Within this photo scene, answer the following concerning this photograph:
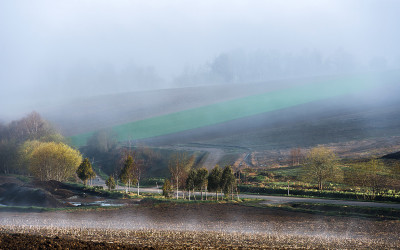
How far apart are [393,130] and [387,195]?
9864 centimetres

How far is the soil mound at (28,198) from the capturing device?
4084cm

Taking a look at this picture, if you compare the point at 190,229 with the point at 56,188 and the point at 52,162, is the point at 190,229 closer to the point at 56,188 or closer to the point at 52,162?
the point at 56,188

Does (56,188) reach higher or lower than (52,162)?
lower

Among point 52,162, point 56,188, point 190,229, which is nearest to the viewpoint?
point 190,229

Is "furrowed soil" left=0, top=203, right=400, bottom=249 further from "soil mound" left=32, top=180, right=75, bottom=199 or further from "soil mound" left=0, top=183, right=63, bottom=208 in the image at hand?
"soil mound" left=32, top=180, right=75, bottom=199

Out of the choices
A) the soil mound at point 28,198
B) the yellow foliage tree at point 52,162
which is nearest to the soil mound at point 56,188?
the soil mound at point 28,198

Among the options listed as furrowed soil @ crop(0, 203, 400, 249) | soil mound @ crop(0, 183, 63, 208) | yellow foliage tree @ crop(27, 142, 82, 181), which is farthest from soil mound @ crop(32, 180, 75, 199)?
furrowed soil @ crop(0, 203, 400, 249)

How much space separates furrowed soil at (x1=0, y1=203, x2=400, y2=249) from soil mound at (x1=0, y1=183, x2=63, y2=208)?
6.63 metres

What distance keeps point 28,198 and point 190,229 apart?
80.4ft

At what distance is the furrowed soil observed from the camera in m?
21.4

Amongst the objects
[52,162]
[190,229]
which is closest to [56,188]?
[52,162]

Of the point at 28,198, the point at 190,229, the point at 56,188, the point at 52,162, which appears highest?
the point at 52,162

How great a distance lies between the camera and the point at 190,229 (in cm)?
2758

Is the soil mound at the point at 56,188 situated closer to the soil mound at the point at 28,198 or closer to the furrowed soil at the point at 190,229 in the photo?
the soil mound at the point at 28,198
